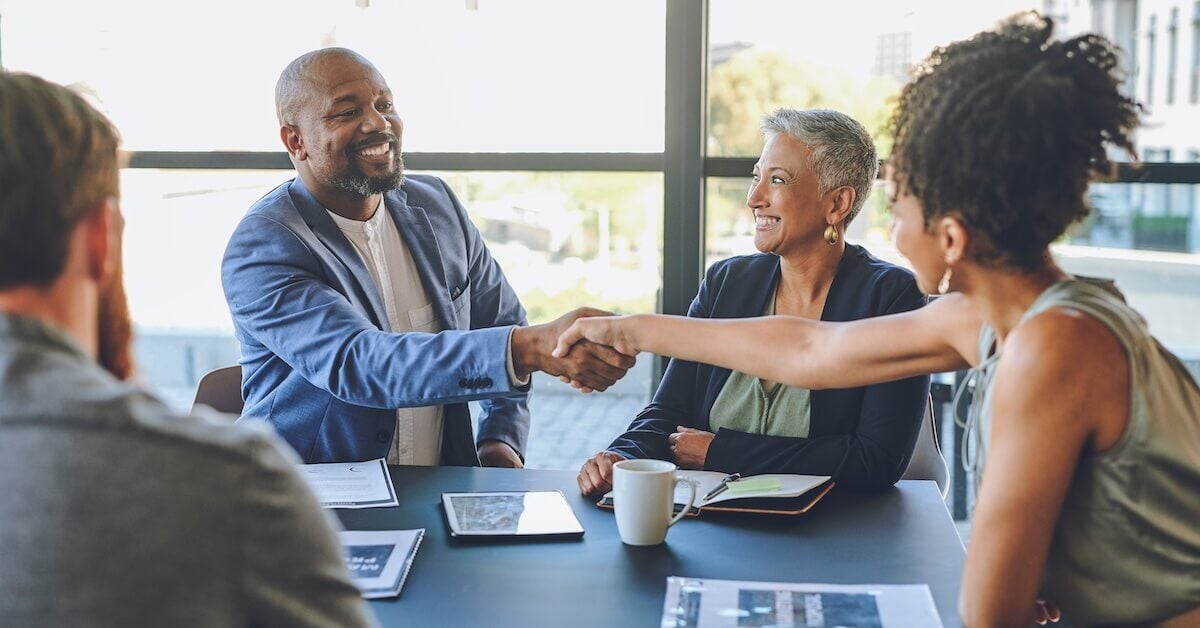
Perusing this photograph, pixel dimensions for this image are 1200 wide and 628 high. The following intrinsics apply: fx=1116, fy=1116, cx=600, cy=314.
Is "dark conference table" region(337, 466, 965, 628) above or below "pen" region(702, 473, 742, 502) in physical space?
below

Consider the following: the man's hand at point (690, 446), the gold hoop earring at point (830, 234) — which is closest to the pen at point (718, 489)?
the man's hand at point (690, 446)

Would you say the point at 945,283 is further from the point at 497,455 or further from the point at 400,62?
the point at 400,62

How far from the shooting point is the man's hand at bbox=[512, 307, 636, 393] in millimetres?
2326

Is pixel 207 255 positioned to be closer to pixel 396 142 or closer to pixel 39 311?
pixel 396 142

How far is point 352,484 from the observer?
204 centimetres

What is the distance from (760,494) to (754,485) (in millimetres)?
62

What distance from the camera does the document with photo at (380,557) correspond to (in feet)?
5.16

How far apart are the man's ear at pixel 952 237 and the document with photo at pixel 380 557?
2.92 ft

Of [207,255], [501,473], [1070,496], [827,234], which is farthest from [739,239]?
[1070,496]

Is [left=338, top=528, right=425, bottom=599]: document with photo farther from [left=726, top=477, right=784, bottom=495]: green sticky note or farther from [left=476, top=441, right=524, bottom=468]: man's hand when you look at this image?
[left=476, top=441, right=524, bottom=468]: man's hand

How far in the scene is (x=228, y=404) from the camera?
2.67 metres

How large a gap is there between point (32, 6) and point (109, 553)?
362cm

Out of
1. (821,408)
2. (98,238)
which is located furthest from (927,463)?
(98,238)

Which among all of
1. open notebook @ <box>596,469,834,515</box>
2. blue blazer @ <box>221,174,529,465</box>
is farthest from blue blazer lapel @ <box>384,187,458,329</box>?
open notebook @ <box>596,469,834,515</box>
